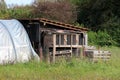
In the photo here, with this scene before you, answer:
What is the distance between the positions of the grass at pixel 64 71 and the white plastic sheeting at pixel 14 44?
2057mm

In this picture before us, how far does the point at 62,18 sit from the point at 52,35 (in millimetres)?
19531

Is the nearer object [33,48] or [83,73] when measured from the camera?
[83,73]

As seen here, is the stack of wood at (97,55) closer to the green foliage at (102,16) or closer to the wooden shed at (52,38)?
the wooden shed at (52,38)

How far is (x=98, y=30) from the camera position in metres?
45.3

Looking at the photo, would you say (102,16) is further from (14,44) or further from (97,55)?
(14,44)

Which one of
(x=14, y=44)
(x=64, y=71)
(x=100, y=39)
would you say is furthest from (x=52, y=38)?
(x=100, y=39)

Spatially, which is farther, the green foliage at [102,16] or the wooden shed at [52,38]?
the green foliage at [102,16]

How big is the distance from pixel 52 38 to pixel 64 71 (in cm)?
645

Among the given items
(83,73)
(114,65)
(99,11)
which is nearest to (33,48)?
(114,65)

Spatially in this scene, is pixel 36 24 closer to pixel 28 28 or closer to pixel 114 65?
pixel 28 28

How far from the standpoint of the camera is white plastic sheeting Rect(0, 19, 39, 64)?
22.0 metres

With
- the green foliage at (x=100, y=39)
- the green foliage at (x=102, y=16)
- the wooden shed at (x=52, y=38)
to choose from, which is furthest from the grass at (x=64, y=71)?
the green foliage at (x=102, y=16)

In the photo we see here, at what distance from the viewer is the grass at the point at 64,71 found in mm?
15891

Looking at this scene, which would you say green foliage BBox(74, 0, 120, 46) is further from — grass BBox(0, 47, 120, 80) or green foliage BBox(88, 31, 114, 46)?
grass BBox(0, 47, 120, 80)
